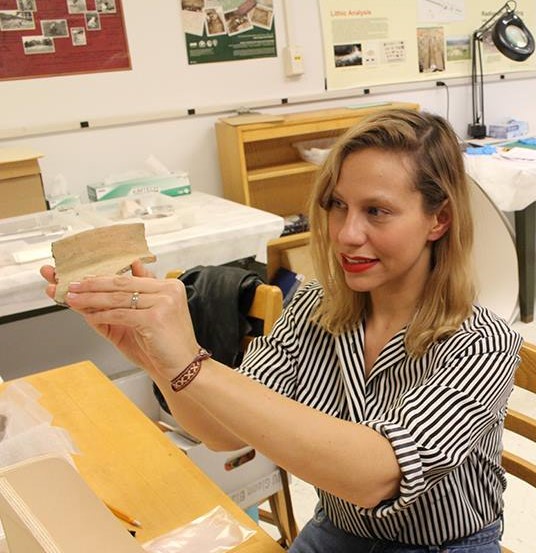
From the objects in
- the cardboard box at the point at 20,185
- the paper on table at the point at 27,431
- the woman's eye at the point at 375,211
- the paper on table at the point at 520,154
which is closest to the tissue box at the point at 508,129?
the paper on table at the point at 520,154

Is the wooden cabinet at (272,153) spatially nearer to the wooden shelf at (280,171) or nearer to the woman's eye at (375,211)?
the wooden shelf at (280,171)

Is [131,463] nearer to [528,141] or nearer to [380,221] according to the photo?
[380,221]

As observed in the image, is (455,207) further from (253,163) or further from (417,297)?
(253,163)

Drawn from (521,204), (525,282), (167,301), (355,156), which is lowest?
(525,282)

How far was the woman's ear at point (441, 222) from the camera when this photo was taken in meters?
1.04

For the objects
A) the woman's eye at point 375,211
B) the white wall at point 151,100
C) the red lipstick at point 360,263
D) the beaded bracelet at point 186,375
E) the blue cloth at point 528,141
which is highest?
the white wall at point 151,100

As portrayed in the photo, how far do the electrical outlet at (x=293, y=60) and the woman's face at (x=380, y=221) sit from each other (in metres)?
2.13

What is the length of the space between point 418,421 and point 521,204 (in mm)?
2235

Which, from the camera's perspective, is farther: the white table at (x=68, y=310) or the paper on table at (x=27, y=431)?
the white table at (x=68, y=310)

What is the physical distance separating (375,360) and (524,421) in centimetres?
31

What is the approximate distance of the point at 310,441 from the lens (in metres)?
0.82

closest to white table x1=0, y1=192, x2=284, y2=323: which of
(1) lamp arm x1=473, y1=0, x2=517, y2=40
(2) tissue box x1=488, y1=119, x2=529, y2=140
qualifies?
(2) tissue box x1=488, y1=119, x2=529, y2=140

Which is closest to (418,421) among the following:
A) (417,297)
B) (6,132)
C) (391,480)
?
(391,480)

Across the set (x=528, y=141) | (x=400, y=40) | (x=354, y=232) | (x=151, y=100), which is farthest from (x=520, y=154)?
(x=354, y=232)
